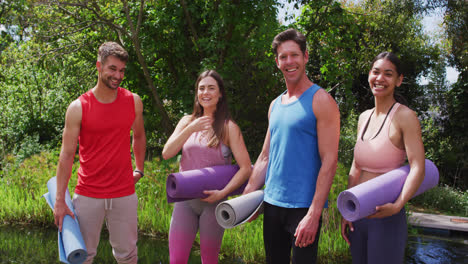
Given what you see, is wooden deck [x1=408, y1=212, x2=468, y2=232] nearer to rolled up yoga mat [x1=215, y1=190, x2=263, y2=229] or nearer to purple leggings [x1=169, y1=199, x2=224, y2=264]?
purple leggings [x1=169, y1=199, x2=224, y2=264]

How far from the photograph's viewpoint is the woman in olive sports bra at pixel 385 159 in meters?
1.95

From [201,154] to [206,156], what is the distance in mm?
36

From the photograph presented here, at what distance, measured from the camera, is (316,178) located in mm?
1969

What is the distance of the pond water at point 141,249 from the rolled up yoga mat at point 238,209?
8.19 feet

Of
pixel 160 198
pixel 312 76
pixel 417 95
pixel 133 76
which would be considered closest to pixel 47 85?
pixel 133 76

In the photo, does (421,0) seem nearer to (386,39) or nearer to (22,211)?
(386,39)

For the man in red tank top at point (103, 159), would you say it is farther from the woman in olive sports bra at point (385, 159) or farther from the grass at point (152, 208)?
the grass at point (152, 208)

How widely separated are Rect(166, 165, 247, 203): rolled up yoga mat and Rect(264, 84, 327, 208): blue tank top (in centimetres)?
48

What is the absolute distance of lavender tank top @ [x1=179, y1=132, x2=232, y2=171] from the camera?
99.4 inches

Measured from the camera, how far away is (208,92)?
101 inches

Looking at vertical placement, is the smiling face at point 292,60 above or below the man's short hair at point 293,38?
below

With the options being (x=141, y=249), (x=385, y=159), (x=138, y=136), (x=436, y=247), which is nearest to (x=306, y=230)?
(x=385, y=159)

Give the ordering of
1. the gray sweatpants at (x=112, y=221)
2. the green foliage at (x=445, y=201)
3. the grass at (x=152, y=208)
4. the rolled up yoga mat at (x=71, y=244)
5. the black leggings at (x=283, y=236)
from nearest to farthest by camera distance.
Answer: the black leggings at (x=283, y=236) < the rolled up yoga mat at (x=71, y=244) < the gray sweatpants at (x=112, y=221) < the grass at (x=152, y=208) < the green foliage at (x=445, y=201)

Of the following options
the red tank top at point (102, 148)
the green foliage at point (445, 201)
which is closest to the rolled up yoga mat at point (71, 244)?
the red tank top at point (102, 148)
